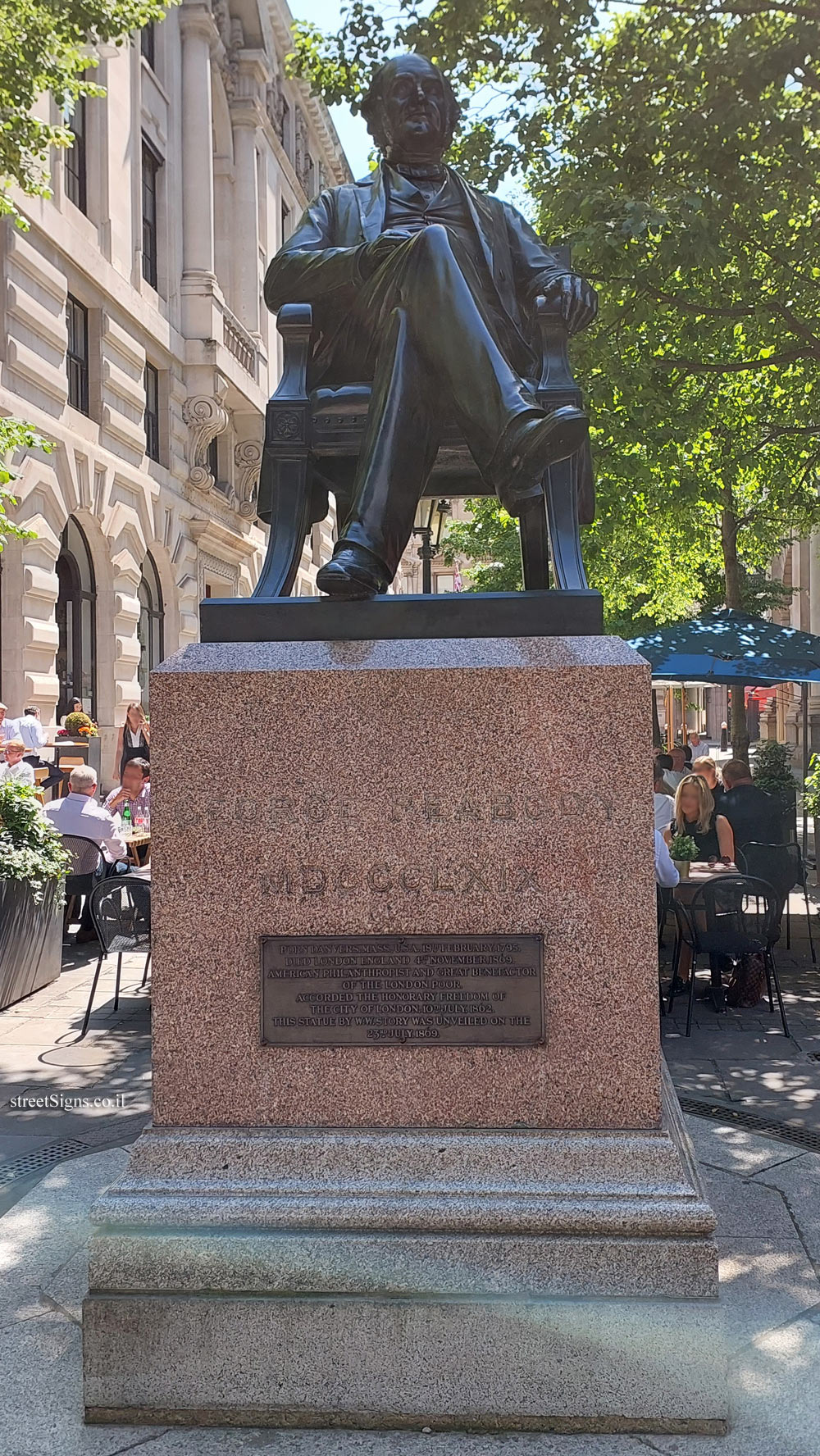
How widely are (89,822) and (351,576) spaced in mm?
7288

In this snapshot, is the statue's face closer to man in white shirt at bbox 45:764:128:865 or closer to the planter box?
the planter box

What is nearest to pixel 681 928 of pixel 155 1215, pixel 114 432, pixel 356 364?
pixel 356 364

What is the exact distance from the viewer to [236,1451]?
269 centimetres

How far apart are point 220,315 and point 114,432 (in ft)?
19.1

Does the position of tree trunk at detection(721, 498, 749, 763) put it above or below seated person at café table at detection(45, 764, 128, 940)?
above

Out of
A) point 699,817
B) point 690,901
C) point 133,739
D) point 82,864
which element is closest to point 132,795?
point 82,864

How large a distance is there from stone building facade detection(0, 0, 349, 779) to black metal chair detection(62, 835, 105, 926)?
4500 mm

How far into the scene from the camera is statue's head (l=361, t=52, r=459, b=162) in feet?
13.3

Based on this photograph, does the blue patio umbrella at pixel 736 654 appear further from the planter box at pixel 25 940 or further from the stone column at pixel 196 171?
the stone column at pixel 196 171

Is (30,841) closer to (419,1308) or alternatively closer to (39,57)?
(39,57)

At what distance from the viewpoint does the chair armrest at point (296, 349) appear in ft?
13.0

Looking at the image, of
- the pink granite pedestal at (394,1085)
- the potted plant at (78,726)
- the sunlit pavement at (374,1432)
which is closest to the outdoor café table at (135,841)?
the sunlit pavement at (374,1432)

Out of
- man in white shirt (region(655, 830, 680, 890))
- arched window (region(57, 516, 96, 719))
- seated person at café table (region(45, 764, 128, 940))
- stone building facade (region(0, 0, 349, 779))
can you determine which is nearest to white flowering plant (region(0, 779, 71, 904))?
seated person at café table (region(45, 764, 128, 940))

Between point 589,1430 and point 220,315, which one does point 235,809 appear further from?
point 220,315
